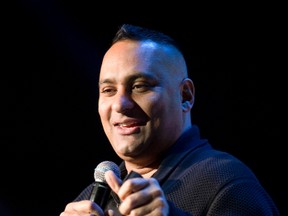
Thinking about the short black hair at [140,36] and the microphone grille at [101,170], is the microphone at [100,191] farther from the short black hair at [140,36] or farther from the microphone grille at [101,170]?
the short black hair at [140,36]

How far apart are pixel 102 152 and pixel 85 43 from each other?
0.68 m

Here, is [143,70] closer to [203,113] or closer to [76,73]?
[203,113]

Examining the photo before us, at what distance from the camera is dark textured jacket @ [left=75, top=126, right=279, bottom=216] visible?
1.29 meters

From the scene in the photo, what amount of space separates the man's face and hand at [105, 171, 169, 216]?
0.52m

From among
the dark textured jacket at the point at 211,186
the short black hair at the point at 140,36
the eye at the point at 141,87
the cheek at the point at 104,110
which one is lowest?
the dark textured jacket at the point at 211,186

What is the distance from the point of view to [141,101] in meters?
1.58

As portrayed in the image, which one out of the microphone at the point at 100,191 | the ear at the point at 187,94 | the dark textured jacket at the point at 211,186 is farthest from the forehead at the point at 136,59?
the microphone at the point at 100,191

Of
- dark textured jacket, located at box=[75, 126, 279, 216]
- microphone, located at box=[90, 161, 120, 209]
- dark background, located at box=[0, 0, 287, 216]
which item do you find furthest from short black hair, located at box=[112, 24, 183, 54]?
dark background, located at box=[0, 0, 287, 216]

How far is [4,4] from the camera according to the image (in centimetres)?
289

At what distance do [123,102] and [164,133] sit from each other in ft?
0.59

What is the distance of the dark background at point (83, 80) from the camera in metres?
2.54

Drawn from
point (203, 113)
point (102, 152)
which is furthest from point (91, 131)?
point (203, 113)

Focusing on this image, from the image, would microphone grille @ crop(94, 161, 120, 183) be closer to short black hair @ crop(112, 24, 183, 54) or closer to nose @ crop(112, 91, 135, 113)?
nose @ crop(112, 91, 135, 113)

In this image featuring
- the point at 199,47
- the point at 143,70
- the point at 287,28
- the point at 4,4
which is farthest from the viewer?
the point at 4,4
